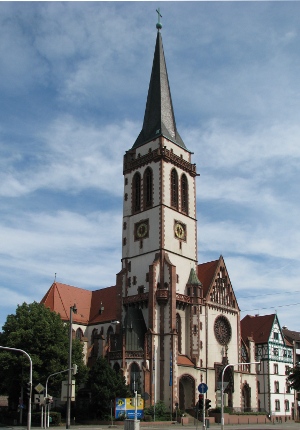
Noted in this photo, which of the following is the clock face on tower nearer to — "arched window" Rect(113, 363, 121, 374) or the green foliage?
"arched window" Rect(113, 363, 121, 374)

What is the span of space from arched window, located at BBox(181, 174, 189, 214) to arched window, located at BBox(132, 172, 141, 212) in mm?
5750

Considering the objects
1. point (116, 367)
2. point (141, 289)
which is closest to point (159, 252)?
point (141, 289)

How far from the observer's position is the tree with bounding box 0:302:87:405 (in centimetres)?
5259

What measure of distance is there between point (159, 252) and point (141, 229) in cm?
521

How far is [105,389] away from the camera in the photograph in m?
55.6

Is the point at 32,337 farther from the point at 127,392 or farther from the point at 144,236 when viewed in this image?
the point at 144,236

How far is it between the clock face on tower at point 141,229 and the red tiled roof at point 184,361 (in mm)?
15461

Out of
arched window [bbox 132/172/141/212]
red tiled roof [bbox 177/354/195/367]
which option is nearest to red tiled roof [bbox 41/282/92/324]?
arched window [bbox 132/172/141/212]

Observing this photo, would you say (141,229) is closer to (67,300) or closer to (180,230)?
(180,230)

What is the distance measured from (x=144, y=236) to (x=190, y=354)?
1548 centimetres

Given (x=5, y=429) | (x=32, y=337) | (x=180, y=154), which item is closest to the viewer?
(x=5, y=429)

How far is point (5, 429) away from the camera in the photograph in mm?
46719

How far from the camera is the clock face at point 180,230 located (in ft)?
229

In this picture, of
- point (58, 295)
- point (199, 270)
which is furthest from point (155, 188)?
point (58, 295)
